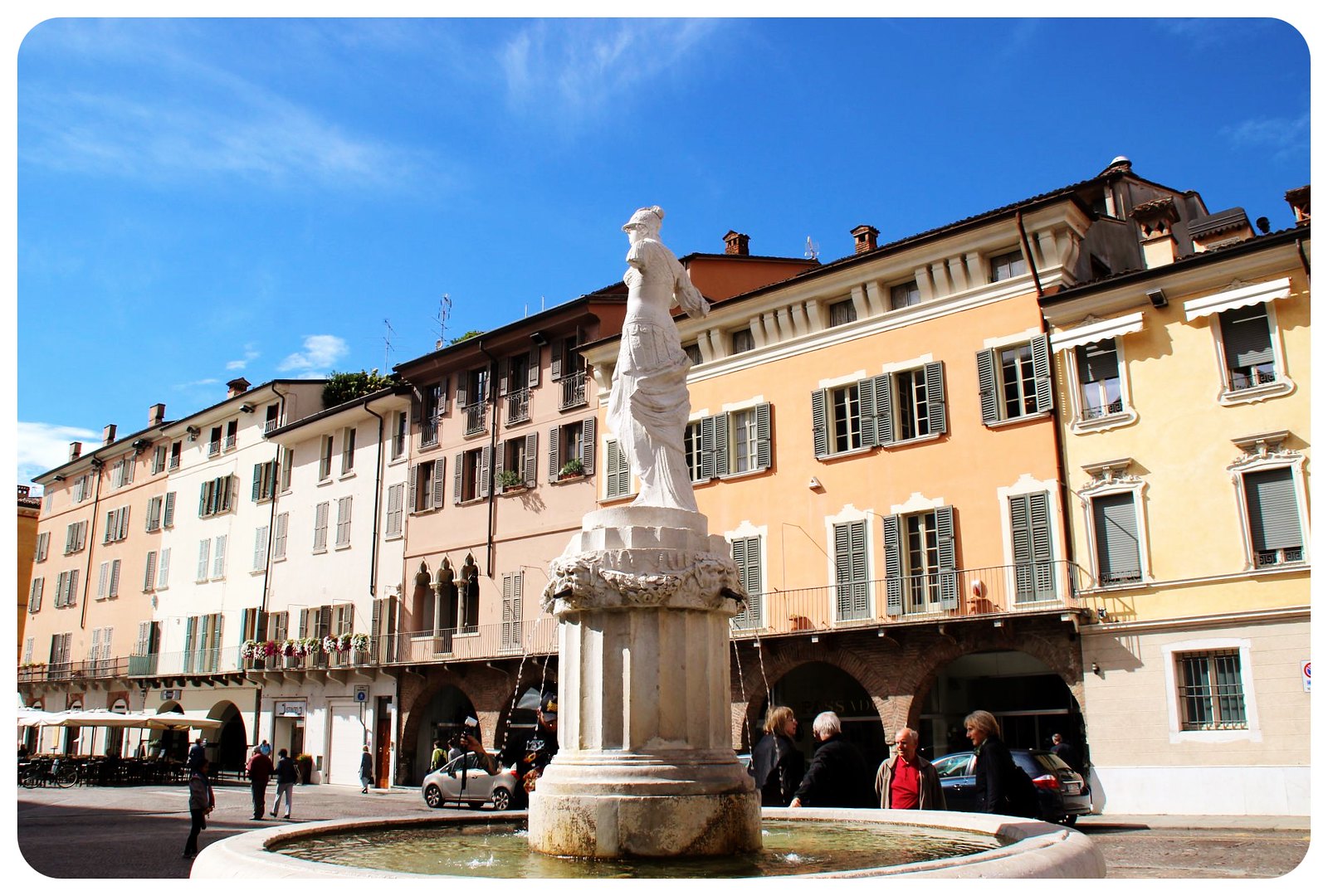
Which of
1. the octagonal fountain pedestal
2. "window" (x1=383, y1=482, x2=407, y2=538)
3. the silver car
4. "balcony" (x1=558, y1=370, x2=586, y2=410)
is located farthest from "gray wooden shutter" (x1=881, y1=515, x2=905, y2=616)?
"window" (x1=383, y1=482, x2=407, y2=538)

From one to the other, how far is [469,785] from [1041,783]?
40.0ft

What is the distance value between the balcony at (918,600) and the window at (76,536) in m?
39.2

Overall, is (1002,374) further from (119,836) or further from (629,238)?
(119,836)

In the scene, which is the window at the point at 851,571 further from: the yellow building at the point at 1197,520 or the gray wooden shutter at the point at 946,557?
the yellow building at the point at 1197,520

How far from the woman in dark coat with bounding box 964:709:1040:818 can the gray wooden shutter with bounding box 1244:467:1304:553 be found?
1448cm

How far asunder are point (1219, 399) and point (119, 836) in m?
20.3

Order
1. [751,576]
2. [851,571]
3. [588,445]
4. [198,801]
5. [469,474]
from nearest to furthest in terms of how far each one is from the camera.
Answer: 1. [198,801]
2. [851,571]
3. [751,576]
4. [588,445]
5. [469,474]

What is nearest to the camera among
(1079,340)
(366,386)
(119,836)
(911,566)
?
(119,836)

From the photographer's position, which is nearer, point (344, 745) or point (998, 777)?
point (998, 777)

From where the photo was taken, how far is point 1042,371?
23078 millimetres

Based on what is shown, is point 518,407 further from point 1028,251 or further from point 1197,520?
point 1197,520

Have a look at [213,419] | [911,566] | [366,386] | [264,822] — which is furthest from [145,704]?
[911,566]

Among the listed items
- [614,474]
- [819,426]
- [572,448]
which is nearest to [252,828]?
[614,474]

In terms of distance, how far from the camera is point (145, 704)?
45938mm
